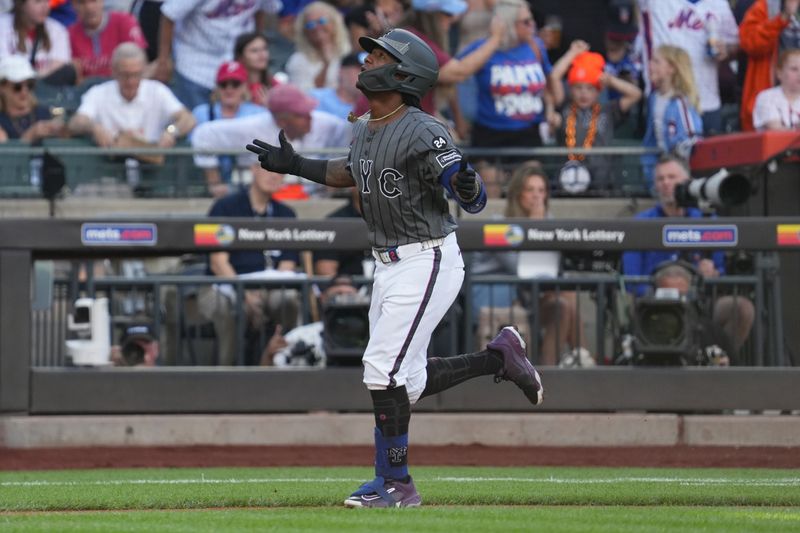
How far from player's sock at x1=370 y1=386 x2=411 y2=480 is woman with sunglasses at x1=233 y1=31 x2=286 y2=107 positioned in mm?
7525

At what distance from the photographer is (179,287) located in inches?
412

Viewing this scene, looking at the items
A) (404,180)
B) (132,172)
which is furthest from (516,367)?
(132,172)

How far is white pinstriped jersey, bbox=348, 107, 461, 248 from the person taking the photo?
630cm

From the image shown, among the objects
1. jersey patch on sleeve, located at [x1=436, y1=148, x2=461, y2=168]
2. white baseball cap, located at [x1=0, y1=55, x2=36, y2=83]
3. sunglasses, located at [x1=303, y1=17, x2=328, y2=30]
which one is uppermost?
A: sunglasses, located at [x1=303, y1=17, x2=328, y2=30]

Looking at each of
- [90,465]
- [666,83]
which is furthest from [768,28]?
[90,465]

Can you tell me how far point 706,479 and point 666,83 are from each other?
227 inches

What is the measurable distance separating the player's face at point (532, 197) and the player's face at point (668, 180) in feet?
3.44

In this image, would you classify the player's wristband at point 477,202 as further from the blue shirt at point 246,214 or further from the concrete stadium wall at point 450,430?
the blue shirt at point 246,214

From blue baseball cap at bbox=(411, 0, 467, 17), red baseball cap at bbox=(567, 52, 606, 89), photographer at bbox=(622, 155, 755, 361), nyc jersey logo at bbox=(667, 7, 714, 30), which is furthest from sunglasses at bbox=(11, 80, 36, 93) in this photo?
nyc jersey logo at bbox=(667, 7, 714, 30)

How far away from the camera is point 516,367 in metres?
6.75

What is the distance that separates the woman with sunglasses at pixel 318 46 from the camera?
1366 cm

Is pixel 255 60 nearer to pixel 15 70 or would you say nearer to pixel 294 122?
pixel 294 122

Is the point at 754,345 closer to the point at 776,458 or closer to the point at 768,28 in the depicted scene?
the point at 776,458

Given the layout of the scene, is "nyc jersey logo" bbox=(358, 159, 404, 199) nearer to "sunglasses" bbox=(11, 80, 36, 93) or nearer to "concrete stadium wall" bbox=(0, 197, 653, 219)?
"concrete stadium wall" bbox=(0, 197, 653, 219)
